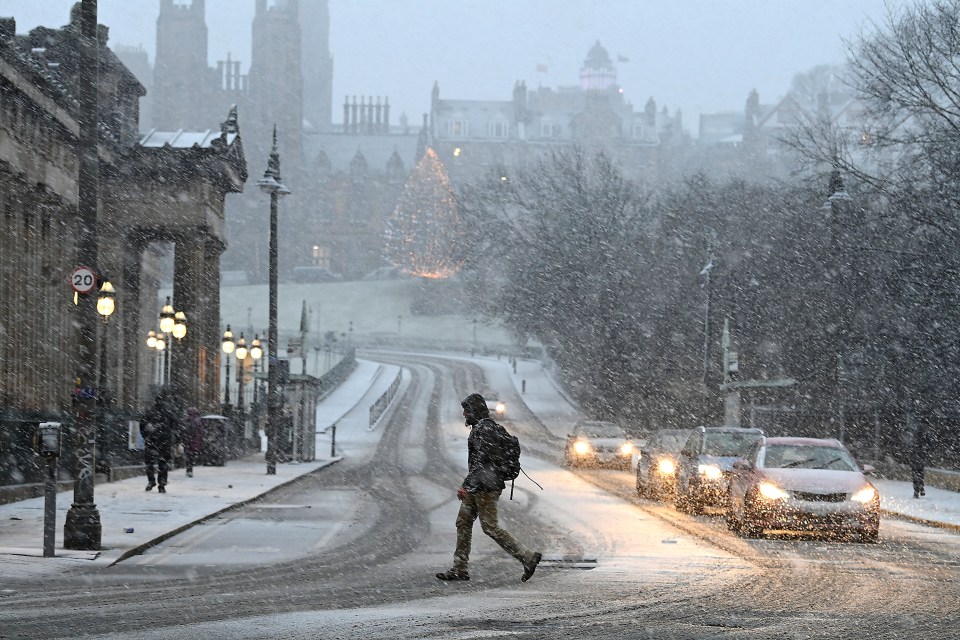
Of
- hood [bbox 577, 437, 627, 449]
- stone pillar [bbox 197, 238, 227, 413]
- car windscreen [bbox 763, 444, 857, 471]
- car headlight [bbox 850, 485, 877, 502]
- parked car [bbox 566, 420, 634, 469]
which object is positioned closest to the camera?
car headlight [bbox 850, 485, 877, 502]

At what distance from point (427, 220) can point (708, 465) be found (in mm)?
100580

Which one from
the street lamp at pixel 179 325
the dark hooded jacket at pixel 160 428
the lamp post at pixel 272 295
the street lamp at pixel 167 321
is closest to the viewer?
the dark hooded jacket at pixel 160 428


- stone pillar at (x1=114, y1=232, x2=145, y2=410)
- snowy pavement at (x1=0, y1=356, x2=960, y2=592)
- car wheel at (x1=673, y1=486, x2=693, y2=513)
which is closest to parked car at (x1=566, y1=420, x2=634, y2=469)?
snowy pavement at (x1=0, y1=356, x2=960, y2=592)

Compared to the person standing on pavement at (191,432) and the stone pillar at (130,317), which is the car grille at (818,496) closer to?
the person standing on pavement at (191,432)

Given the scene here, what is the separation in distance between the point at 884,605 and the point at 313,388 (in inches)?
1408

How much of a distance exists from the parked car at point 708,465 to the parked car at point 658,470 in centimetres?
158

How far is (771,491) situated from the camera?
18.3 meters

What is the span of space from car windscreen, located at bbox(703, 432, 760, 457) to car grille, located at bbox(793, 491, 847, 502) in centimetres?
653

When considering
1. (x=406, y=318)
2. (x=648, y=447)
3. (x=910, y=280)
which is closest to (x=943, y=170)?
(x=910, y=280)

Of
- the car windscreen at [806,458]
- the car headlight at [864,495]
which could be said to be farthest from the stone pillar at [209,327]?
the car headlight at [864,495]

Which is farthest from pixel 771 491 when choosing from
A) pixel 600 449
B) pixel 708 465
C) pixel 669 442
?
pixel 600 449

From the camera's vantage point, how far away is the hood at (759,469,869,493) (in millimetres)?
18219

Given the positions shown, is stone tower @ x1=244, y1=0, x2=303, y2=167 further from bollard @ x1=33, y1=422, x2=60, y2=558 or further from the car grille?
bollard @ x1=33, y1=422, x2=60, y2=558

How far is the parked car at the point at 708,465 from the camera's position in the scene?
23.6 m
